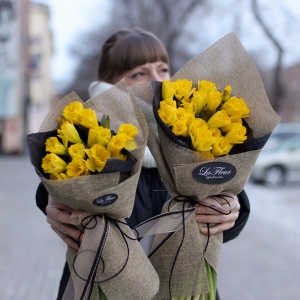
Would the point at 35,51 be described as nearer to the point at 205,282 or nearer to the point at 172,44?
the point at 172,44

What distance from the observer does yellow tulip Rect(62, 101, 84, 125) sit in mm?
1481

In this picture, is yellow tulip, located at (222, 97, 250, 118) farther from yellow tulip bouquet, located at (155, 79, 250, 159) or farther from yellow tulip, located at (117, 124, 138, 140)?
yellow tulip, located at (117, 124, 138, 140)

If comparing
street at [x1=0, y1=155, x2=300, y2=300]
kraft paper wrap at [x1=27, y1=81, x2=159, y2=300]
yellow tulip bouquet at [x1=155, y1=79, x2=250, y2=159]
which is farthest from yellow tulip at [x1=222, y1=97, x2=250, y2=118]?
street at [x1=0, y1=155, x2=300, y2=300]

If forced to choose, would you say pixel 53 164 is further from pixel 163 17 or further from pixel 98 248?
pixel 163 17

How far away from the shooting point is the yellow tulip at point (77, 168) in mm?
1407

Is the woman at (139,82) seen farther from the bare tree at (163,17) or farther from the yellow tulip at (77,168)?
the bare tree at (163,17)

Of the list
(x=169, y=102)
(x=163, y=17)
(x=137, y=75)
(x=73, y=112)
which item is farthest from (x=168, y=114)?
(x=163, y=17)

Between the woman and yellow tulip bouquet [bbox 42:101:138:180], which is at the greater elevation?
yellow tulip bouquet [bbox 42:101:138:180]

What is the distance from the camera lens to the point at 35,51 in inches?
1251

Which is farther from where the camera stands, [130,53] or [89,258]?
[130,53]

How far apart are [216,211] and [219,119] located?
28cm

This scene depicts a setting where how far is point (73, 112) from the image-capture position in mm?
1488

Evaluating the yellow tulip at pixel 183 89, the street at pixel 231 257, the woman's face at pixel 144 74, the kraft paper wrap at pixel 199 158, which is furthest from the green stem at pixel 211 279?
the street at pixel 231 257

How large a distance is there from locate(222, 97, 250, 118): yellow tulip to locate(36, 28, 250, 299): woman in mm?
289
